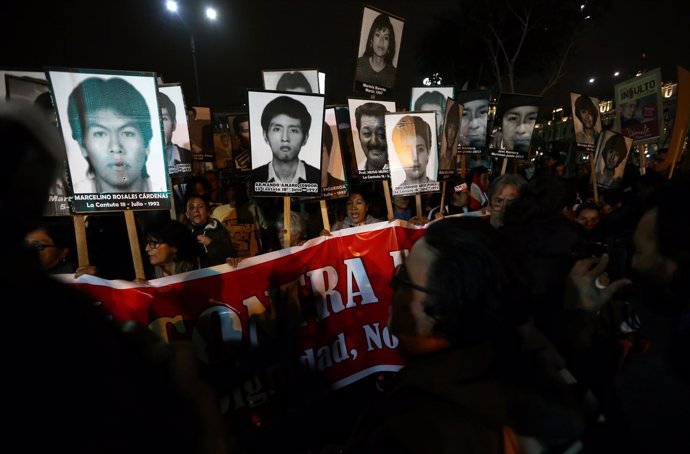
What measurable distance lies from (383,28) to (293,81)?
1.66 metres

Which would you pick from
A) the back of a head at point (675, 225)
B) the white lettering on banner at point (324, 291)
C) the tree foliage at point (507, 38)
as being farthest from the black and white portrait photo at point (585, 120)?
the tree foliage at point (507, 38)

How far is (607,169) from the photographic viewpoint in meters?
7.19

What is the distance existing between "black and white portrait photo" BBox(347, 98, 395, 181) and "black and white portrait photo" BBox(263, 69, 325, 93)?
5.24 feet

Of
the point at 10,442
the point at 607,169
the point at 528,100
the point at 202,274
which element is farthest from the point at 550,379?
the point at 607,169

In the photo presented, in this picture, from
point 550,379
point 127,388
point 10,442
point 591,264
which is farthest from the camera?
point 591,264

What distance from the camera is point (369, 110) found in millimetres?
→ 4645

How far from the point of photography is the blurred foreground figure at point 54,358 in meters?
0.53

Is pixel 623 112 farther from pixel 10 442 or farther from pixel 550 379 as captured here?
pixel 10 442

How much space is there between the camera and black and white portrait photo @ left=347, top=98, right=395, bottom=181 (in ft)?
15.1

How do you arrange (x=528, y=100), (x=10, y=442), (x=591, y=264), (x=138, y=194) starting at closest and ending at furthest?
1. (x=10, y=442)
2. (x=591, y=264)
3. (x=138, y=194)
4. (x=528, y=100)

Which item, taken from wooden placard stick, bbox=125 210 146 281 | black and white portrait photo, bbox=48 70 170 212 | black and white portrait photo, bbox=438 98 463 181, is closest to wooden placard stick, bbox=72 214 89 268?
black and white portrait photo, bbox=48 70 170 212

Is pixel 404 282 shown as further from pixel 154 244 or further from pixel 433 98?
pixel 433 98

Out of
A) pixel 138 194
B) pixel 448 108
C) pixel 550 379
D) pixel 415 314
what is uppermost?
pixel 448 108

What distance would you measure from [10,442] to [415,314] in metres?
1.02
